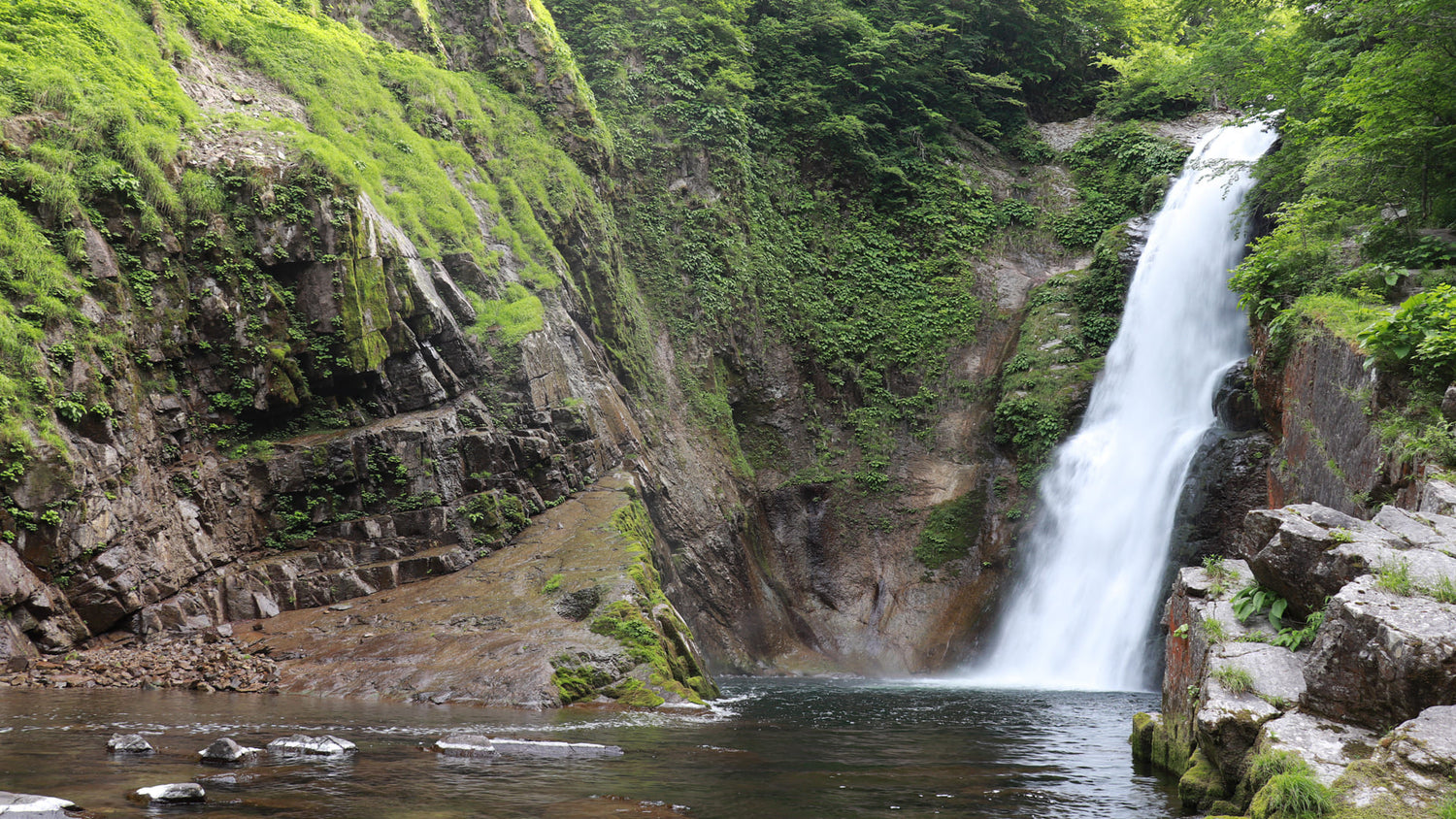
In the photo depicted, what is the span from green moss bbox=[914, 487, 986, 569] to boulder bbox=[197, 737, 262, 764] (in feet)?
70.3

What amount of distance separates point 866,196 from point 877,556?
1474cm

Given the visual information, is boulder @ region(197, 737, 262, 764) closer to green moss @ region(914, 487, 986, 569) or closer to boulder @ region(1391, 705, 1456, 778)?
boulder @ region(1391, 705, 1456, 778)

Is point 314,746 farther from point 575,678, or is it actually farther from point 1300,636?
point 1300,636

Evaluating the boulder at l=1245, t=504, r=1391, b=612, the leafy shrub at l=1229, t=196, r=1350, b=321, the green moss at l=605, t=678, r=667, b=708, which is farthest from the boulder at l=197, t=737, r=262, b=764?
the leafy shrub at l=1229, t=196, r=1350, b=321

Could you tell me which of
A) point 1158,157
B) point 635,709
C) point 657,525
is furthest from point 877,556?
point 1158,157

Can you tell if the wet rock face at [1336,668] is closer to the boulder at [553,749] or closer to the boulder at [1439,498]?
the boulder at [1439,498]

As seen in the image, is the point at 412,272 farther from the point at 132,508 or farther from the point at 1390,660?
the point at 1390,660

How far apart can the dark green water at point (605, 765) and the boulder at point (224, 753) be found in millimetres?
254

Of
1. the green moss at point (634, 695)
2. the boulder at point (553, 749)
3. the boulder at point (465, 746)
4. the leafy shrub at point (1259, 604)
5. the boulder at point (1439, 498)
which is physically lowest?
the green moss at point (634, 695)

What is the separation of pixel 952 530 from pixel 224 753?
22128mm

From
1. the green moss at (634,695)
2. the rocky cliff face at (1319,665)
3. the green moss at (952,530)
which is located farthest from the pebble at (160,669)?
the green moss at (952,530)

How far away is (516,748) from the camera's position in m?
9.18

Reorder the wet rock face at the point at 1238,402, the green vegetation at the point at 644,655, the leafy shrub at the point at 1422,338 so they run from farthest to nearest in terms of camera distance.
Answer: the wet rock face at the point at 1238,402 < the green vegetation at the point at 644,655 < the leafy shrub at the point at 1422,338

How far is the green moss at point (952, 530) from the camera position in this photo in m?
26.3
